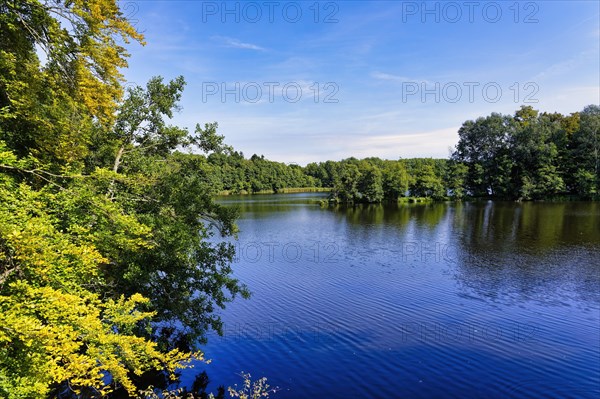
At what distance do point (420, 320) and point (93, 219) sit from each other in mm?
15320

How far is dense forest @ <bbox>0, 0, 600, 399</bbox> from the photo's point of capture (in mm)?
6465

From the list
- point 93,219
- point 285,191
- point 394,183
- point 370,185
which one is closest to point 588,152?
point 394,183

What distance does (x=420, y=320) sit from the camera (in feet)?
60.3

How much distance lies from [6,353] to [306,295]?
57.2ft

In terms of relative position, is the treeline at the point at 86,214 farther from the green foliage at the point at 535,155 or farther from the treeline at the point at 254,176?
the treeline at the point at 254,176

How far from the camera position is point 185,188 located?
→ 14.8 m

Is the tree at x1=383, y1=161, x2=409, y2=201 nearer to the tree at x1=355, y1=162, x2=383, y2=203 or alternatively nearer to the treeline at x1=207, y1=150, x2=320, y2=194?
the tree at x1=355, y1=162, x2=383, y2=203

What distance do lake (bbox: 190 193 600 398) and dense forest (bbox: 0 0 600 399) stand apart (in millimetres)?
3768

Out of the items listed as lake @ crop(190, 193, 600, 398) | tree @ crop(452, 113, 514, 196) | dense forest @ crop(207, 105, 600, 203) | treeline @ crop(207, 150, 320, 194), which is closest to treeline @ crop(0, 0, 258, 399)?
lake @ crop(190, 193, 600, 398)

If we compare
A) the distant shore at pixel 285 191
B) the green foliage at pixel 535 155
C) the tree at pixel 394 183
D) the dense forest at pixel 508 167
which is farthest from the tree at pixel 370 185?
the distant shore at pixel 285 191

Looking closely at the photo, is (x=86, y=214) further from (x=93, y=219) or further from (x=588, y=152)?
(x=588, y=152)

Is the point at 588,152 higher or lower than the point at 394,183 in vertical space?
higher

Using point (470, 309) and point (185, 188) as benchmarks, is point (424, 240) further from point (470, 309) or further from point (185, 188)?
point (185, 188)

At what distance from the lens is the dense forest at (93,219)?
21.2 ft
